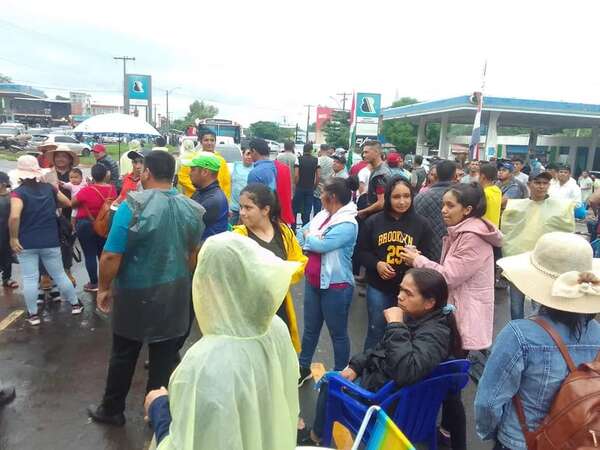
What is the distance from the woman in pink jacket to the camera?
3.17m

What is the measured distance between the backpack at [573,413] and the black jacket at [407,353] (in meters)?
0.65

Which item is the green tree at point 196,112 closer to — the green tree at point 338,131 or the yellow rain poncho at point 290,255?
the green tree at point 338,131

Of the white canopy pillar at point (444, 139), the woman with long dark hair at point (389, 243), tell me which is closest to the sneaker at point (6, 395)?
the woman with long dark hair at point (389, 243)

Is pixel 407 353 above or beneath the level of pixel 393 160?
beneath

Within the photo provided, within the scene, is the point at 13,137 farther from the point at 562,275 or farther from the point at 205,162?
the point at 562,275

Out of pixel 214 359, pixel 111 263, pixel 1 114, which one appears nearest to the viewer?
pixel 214 359

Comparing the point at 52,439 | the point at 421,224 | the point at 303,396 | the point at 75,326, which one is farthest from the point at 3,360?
the point at 421,224

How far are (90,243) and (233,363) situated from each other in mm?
4679

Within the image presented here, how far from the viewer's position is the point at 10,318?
4.94 metres

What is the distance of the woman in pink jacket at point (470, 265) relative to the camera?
317cm

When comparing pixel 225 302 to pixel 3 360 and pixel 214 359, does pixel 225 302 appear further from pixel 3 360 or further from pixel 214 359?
pixel 3 360

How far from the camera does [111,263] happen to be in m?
2.81

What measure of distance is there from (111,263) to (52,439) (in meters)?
1.30

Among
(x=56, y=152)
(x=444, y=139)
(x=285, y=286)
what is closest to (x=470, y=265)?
(x=285, y=286)
